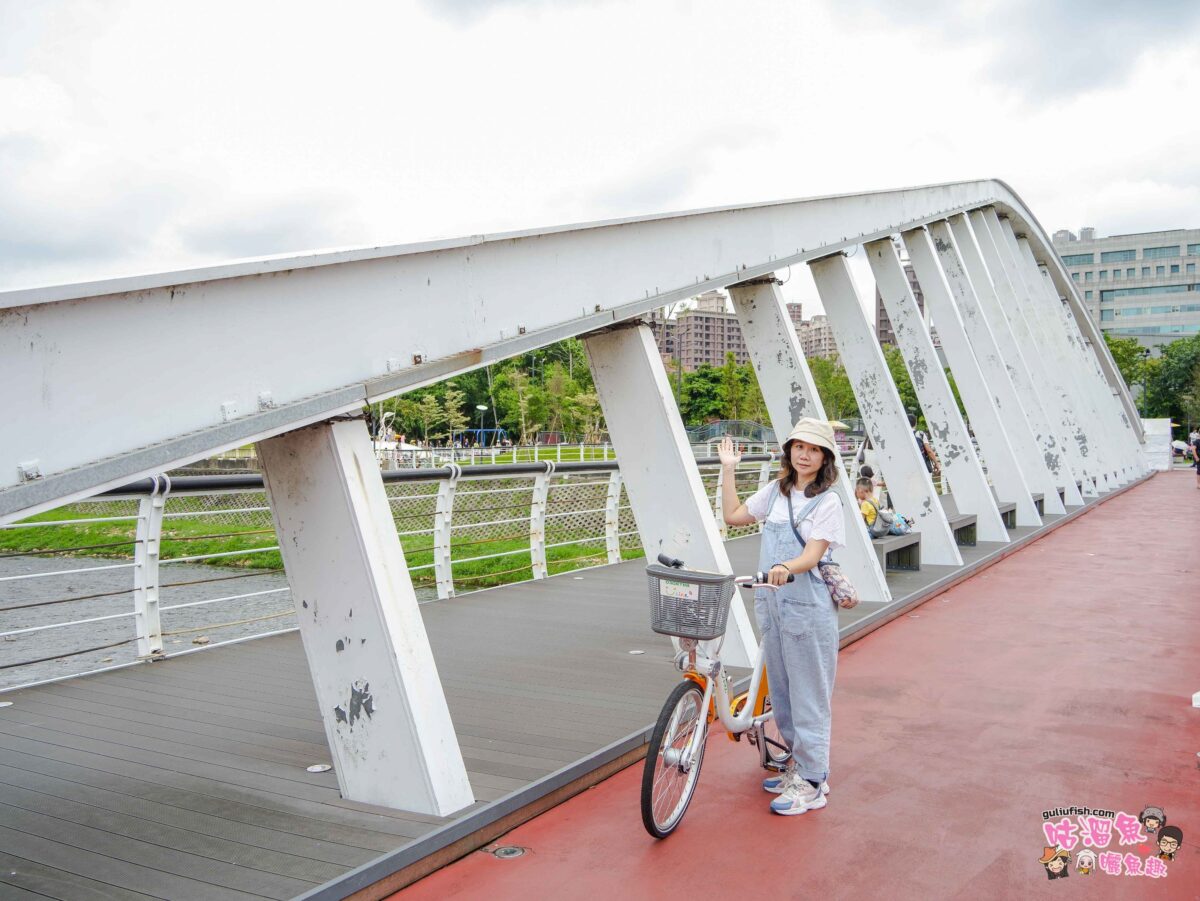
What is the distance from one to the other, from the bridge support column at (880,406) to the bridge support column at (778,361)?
1.46 metres

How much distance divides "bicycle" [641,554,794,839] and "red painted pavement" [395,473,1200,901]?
170 mm

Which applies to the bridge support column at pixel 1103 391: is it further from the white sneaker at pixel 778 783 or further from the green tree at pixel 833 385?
the green tree at pixel 833 385

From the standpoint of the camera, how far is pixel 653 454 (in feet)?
19.1

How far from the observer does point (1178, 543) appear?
13070 millimetres

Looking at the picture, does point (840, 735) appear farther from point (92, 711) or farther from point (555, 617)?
point (92, 711)

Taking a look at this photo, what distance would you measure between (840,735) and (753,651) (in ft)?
3.19

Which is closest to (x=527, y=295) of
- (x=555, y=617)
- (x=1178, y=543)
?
(x=555, y=617)

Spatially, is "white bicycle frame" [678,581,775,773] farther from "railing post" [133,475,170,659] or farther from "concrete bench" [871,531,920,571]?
"concrete bench" [871,531,920,571]

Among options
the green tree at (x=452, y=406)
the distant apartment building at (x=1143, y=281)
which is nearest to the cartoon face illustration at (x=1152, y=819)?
the green tree at (x=452, y=406)

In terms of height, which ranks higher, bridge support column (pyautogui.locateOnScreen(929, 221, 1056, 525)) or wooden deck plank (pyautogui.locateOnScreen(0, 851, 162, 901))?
bridge support column (pyautogui.locateOnScreen(929, 221, 1056, 525))

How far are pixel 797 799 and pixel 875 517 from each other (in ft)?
19.3

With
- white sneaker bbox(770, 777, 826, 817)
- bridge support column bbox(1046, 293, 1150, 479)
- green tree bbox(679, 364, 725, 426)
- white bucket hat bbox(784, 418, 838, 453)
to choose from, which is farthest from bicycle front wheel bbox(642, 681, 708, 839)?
green tree bbox(679, 364, 725, 426)

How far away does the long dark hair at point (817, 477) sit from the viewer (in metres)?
3.98

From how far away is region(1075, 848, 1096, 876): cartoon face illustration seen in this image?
3.42 m
